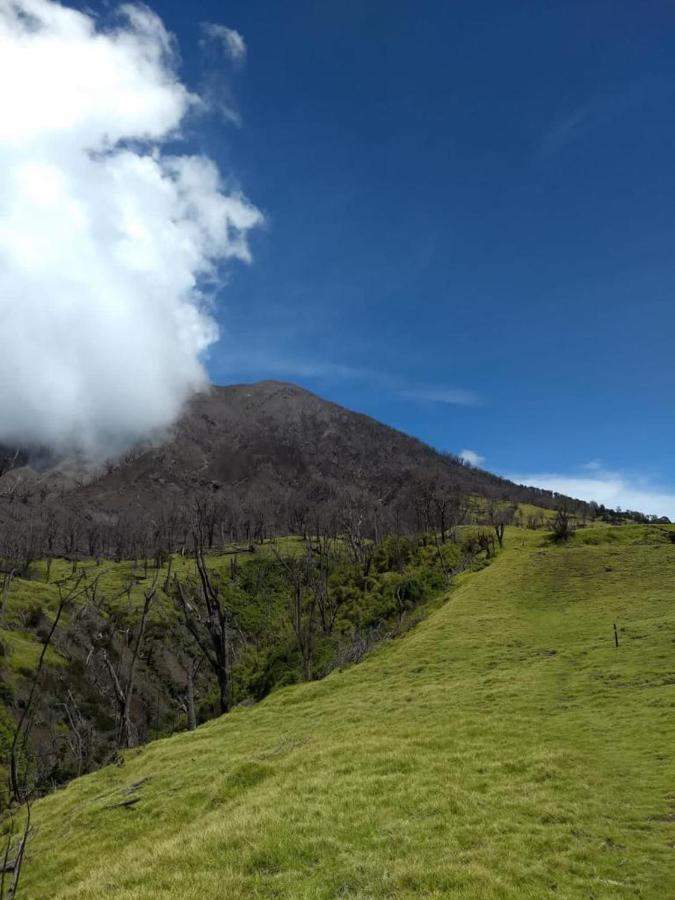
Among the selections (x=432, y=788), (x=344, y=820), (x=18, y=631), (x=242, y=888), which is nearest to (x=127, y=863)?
(x=242, y=888)

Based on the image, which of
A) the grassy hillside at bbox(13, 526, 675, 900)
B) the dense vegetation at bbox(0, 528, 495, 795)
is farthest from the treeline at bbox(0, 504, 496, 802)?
the grassy hillside at bbox(13, 526, 675, 900)

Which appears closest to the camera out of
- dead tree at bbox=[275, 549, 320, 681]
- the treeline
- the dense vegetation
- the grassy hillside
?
the grassy hillside

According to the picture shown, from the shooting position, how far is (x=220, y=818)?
17516 millimetres

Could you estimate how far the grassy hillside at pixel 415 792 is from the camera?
13.0m

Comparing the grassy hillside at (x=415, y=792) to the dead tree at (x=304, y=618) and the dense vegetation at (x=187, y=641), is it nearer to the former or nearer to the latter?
the dead tree at (x=304, y=618)

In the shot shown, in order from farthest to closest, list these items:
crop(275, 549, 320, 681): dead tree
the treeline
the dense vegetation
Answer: the dense vegetation → the treeline → crop(275, 549, 320, 681): dead tree

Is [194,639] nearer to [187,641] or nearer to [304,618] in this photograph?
[187,641]

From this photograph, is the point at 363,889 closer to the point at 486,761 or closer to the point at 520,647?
the point at 486,761

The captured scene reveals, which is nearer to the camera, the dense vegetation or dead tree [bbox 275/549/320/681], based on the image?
dead tree [bbox 275/549/320/681]

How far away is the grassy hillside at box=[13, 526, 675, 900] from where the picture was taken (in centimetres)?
1300

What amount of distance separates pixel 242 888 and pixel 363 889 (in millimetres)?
2680

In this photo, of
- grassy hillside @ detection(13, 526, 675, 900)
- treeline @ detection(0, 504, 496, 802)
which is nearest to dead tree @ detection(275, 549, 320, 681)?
treeline @ detection(0, 504, 496, 802)

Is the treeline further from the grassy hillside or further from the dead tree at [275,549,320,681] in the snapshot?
the grassy hillside

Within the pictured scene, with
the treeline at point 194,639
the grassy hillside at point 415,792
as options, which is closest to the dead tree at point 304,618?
the treeline at point 194,639
